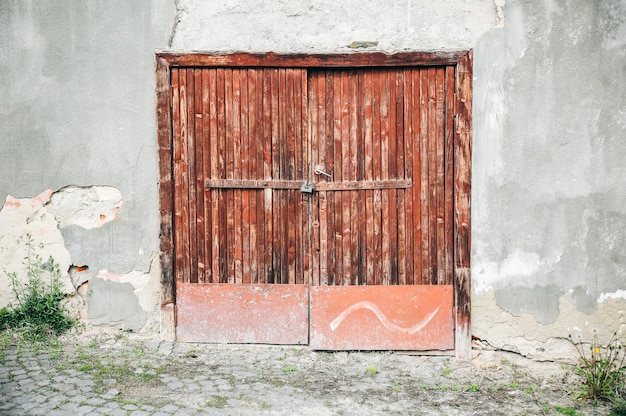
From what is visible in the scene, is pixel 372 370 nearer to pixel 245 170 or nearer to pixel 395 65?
pixel 245 170

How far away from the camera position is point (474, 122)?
4.91 metres

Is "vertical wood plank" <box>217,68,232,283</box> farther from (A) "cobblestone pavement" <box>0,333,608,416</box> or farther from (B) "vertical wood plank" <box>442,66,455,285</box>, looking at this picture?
(B) "vertical wood plank" <box>442,66,455,285</box>

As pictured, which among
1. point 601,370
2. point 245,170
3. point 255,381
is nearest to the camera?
point 601,370

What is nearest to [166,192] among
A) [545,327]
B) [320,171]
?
[320,171]

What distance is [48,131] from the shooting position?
5.17 meters

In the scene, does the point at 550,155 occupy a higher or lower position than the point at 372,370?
higher

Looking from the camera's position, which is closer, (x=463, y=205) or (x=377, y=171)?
(x=463, y=205)

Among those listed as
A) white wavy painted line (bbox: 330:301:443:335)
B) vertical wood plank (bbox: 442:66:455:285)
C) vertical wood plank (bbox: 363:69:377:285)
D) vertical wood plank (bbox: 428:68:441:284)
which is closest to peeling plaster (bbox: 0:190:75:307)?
white wavy painted line (bbox: 330:301:443:335)

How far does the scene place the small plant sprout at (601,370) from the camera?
4270 millimetres

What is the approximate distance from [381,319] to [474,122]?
1.76 metres

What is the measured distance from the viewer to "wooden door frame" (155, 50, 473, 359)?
4.89m

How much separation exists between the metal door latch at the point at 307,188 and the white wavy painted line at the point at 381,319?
1.00 metres

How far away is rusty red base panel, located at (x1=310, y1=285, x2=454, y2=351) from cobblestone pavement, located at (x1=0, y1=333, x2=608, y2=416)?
11 centimetres

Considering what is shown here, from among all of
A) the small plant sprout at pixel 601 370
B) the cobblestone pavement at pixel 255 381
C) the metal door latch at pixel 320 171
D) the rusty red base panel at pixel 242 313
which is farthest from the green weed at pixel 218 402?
the small plant sprout at pixel 601 370
